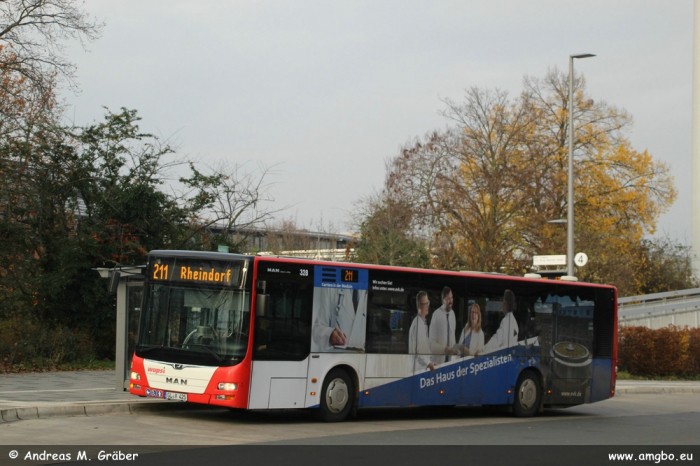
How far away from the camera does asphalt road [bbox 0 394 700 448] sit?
11562mm

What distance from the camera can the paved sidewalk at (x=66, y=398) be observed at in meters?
13.0

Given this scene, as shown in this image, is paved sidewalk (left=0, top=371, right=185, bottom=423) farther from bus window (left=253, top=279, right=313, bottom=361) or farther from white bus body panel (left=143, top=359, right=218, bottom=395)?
bus window (left=253, top=279, right=313, bottom=361)

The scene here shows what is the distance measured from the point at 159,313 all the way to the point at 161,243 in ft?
39.4

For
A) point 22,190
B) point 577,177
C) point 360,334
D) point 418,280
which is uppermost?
Result: point 577,177

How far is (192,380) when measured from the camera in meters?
13.4

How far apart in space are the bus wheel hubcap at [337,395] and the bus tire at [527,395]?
468 cm

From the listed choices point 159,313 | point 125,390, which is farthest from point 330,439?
point 125,390

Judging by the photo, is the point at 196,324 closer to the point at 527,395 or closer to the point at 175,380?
the point at 175,380

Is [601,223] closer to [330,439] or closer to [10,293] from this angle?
[10,293]

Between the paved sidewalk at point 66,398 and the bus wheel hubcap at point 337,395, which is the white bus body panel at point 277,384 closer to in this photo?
the bus wheel hubcap at point 337,395

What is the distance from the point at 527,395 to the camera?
59.1 ft

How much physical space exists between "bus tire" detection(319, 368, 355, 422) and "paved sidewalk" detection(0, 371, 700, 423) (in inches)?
112

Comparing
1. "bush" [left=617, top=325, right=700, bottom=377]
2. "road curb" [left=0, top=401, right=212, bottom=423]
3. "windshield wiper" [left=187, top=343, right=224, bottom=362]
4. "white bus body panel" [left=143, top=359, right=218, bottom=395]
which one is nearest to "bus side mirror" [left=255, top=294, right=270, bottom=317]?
"windshield wiper" [left=187, top=343, right=224, bottom=362]

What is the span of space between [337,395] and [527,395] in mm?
5307
